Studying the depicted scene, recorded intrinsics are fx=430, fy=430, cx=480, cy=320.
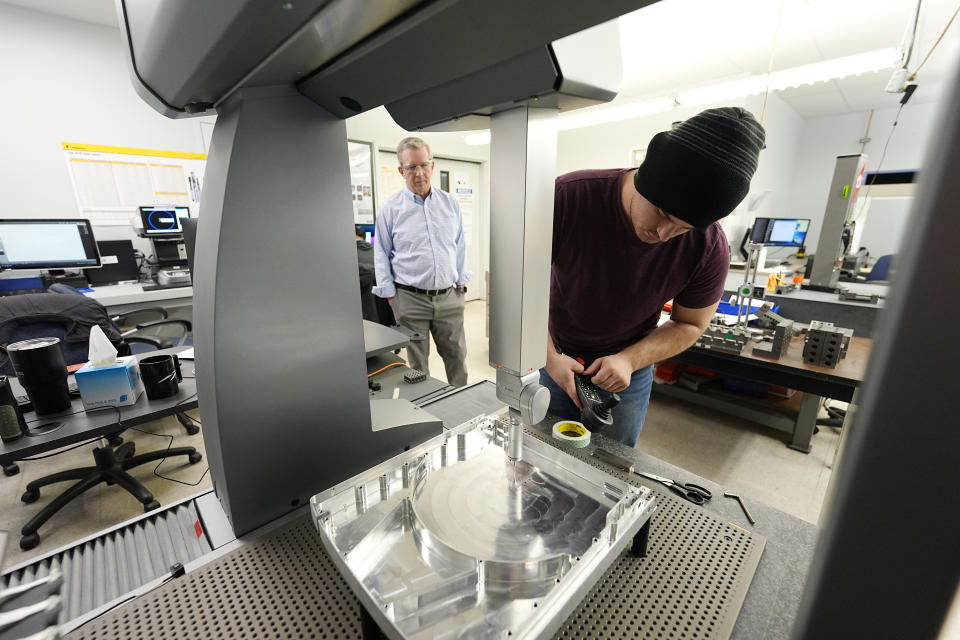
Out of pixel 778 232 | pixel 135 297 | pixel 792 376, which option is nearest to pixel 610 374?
pixel 792 376

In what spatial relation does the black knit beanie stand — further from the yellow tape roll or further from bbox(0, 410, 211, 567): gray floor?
bbox(0, 410, 211, 567): gray floor

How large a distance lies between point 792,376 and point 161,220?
4355 millimetres

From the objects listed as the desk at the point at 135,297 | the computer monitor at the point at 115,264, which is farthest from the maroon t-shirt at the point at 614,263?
the computer monitor at the point at 115,264

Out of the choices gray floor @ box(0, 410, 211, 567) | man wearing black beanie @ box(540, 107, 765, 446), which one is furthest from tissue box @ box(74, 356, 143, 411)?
man wearing black beanie @ box(540, 107, 765, 446)

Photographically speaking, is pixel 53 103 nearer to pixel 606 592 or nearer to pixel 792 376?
pixel 606 592

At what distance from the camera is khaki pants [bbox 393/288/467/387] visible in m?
2.90

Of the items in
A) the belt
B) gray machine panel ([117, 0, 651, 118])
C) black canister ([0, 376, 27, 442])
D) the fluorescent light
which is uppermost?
the fluorescent light

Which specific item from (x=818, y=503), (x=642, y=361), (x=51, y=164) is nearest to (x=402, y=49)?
(x=642, y=361)

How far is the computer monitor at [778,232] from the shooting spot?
5.14m

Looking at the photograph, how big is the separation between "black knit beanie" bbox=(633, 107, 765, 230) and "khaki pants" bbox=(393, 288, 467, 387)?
6.99ft

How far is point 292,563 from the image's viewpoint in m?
0.62

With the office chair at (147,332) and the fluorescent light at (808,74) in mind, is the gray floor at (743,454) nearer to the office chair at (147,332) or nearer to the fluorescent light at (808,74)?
the fluorescent light at (808,74)

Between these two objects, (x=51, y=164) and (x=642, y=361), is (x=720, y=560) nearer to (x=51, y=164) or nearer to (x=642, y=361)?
(x=642, y=361)

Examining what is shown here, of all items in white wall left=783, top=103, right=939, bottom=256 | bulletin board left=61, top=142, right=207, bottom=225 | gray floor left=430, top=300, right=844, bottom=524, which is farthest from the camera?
white wall left=783, top=103, right=939, bottom=256
